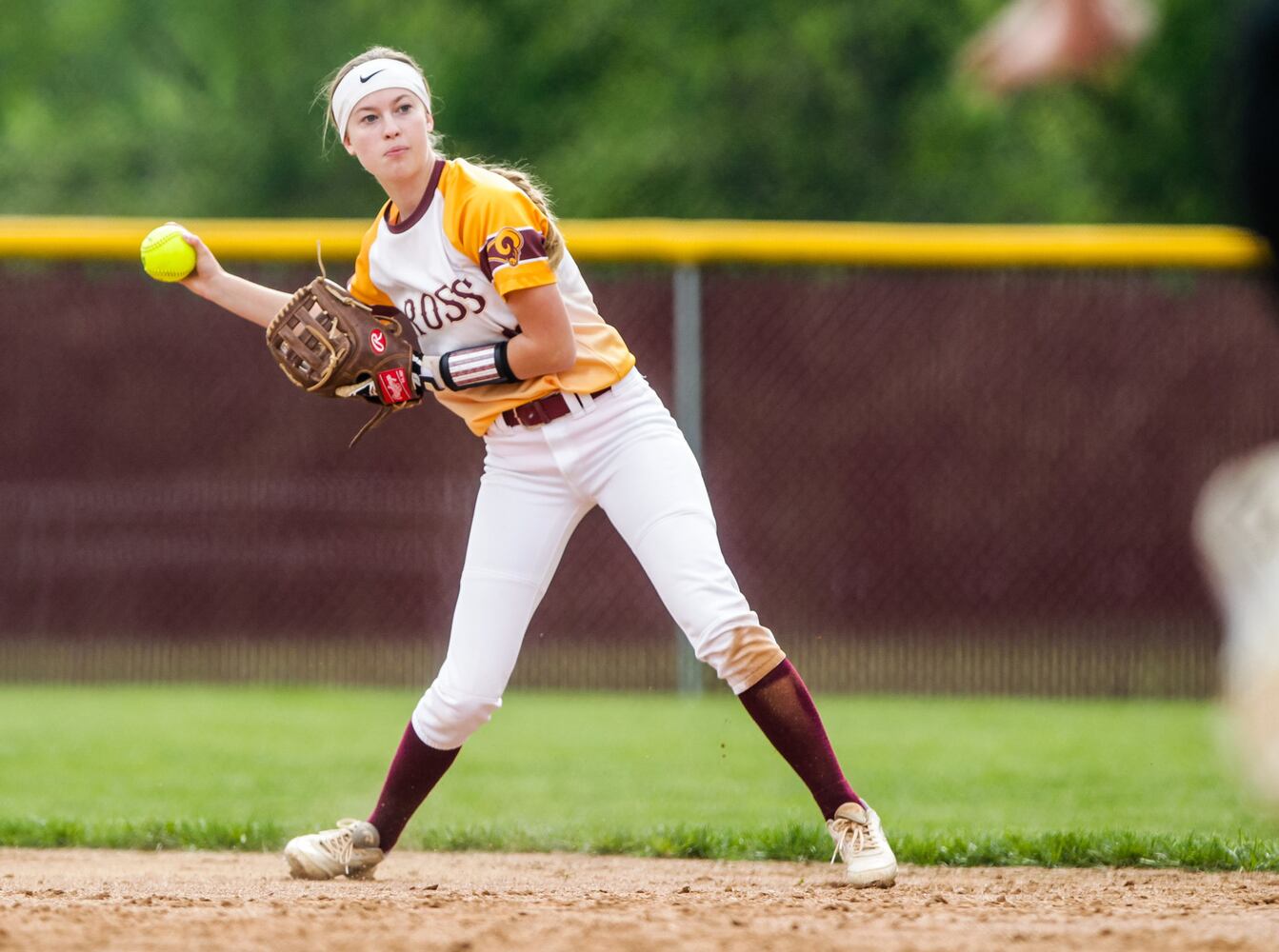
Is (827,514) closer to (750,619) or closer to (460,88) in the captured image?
(750,619)

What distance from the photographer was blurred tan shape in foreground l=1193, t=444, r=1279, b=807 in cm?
212

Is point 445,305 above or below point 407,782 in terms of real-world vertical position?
above

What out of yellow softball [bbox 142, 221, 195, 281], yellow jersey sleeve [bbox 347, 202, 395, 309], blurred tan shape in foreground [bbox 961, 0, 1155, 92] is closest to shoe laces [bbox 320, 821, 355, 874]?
yellow jersey sleeve [bbox 347, 202, 395, 309]

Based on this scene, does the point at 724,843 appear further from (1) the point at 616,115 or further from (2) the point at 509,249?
(1) the point at 616,115

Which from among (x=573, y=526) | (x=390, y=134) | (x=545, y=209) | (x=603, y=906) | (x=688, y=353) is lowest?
(x=603, y=906)

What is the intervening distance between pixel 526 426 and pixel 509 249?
0.45m

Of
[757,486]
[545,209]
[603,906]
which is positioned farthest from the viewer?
[757,486]

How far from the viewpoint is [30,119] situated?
2127 cm

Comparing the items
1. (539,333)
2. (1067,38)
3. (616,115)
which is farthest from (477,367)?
(616,115)

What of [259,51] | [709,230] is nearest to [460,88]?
[259,51]

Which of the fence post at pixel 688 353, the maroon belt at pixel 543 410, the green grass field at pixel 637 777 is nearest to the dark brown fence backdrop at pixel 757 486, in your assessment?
the fence post at pixel 688 353

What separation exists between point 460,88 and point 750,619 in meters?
14.7

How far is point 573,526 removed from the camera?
14.8 ft

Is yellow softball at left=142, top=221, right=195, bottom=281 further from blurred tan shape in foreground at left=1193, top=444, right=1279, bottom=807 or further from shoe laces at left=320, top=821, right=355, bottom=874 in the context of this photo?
blurred tan shape in foreground at left=1193, top=444, right=1279, bottom=807
